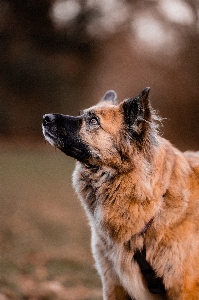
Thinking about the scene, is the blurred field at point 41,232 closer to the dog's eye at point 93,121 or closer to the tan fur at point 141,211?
the tan fur at point 141,211

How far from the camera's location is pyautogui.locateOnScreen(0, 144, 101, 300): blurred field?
5491 mm

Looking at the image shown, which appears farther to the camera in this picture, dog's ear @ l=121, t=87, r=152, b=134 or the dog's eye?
the dog's eye

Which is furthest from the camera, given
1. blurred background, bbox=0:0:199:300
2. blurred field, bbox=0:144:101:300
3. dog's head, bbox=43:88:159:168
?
blurred background, bbox=0:0:199:300

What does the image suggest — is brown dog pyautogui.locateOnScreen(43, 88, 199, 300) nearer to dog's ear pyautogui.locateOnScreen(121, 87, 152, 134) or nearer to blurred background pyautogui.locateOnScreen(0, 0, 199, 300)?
dog's ear pyautogui.locateOnScreen(121, 87, 152, 134)

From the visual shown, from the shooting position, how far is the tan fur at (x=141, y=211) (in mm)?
3285

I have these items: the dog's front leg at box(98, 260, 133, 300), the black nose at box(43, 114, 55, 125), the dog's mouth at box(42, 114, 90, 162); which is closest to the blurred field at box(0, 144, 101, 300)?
the dog's front leg at box(98, 260, 133, 300)

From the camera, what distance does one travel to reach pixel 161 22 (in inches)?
369

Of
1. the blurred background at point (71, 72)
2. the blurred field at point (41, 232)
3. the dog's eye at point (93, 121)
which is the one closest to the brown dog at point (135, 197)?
the dog's eye at point (93, 121)

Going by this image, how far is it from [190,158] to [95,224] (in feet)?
3.01

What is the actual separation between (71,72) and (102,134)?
765 centimetres

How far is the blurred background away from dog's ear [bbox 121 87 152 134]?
5740mm

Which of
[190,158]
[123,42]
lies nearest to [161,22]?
[123,42]

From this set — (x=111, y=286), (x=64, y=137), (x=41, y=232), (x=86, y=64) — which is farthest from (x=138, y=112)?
(x=86, y=64)

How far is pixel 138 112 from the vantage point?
3.38 m
